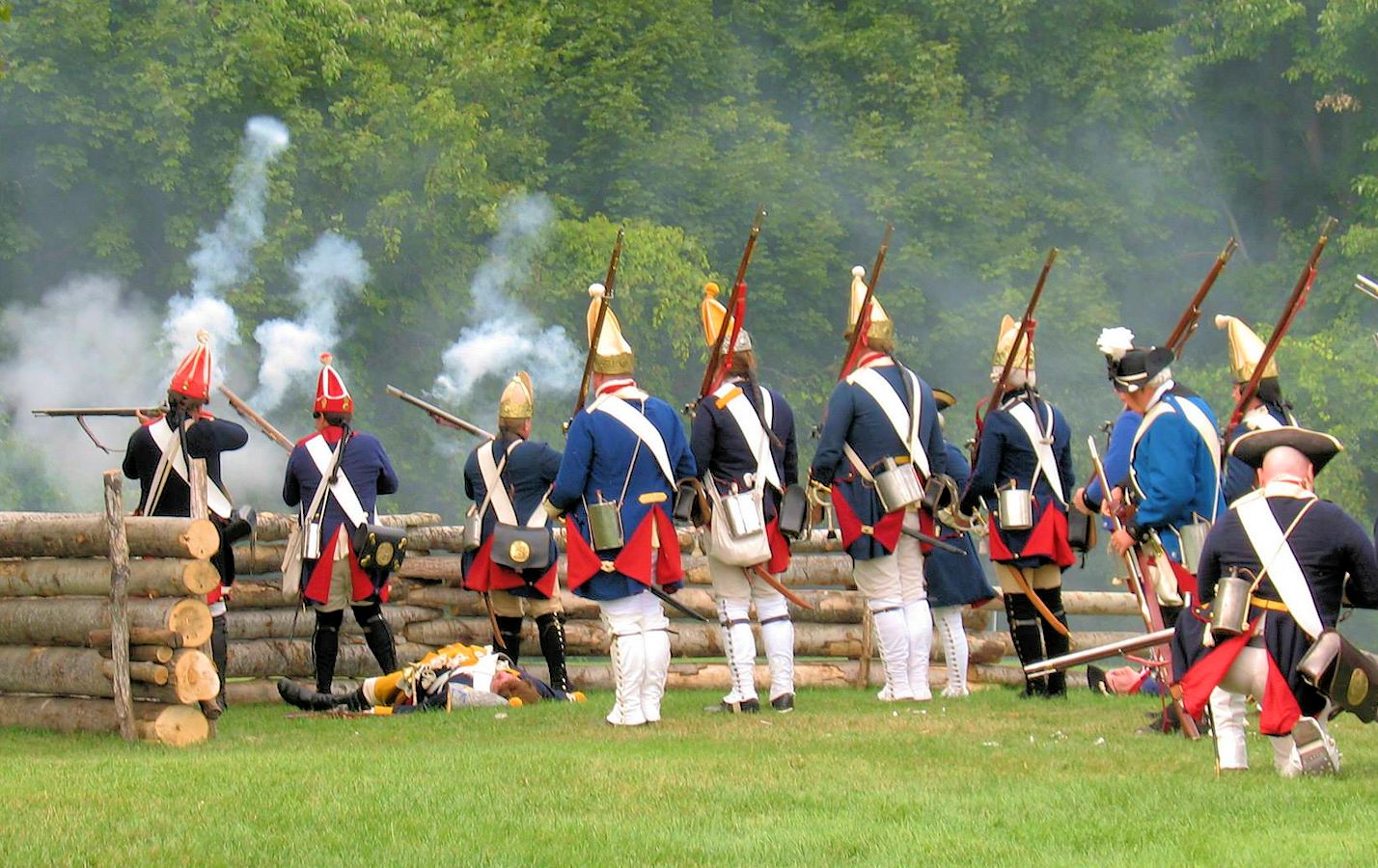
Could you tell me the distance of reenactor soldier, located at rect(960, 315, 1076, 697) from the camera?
441 inches

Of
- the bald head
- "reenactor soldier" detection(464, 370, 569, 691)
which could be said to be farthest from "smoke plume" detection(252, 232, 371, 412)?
the bald head

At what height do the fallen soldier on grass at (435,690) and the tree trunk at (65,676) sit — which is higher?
the tree trunk at (65,676)

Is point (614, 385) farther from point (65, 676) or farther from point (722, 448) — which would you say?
point (65, 676)

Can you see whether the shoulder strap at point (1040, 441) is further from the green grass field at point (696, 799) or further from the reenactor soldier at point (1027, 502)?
the green grass field at point (696, 799)

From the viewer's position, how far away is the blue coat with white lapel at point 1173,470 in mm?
9117

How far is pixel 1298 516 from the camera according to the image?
757 cm

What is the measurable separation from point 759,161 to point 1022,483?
20.5 meters

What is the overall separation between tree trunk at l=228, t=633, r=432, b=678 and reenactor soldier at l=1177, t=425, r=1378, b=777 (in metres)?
6.55

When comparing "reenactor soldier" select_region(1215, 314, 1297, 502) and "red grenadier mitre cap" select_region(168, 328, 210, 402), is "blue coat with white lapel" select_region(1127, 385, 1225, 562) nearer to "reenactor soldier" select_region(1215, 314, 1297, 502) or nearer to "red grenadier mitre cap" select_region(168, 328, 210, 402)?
"reenactor soldier" select_region(1215, 314, 1297, 502)

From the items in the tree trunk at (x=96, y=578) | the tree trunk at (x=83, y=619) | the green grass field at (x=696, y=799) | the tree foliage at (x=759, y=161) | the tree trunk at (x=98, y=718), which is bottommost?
the green grass field at (x=696, y=799)

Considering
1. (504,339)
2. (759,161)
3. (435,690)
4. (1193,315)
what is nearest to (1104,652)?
(1193,315)

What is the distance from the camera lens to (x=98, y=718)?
10.1 meters

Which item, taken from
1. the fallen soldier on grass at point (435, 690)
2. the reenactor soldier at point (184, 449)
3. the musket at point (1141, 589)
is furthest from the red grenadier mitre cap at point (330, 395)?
the musket at point (1141, 589)

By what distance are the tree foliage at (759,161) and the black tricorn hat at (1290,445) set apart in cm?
1817
